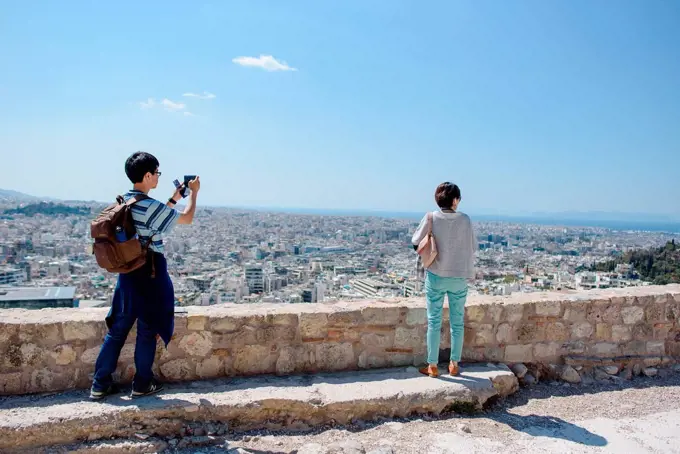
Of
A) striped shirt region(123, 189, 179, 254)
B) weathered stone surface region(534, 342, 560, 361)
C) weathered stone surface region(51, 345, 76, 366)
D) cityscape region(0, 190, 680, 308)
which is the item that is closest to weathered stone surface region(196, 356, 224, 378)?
weathered stone surface region(51, 345, 76, 366)

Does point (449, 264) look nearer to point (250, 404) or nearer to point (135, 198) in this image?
point (250, 404)

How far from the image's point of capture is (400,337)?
364cm

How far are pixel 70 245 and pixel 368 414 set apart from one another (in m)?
28.2

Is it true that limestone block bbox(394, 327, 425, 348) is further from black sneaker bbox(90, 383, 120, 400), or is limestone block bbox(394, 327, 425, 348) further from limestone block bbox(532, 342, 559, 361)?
black sneaker bbox(90, 383, 120, 400)

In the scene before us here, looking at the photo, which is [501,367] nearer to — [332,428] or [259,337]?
[332,428]

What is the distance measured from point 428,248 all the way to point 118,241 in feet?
6.92

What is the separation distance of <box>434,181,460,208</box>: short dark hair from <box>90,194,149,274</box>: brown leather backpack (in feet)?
6.91

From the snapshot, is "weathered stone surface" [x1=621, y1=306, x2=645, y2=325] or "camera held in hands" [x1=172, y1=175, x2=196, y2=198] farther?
"weathered stone surface" [x1=621, y1=306, x2=645, y2=325]

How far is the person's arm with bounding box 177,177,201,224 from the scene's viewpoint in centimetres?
268

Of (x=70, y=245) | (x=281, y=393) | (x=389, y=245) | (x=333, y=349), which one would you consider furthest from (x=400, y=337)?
(x=389, y=245)

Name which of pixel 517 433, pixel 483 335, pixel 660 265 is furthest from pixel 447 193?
pixel 660 265

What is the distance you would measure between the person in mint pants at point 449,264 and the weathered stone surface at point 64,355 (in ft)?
8.56

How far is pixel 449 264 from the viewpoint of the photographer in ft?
10.5

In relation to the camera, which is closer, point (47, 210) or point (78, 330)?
point (78, 330)
